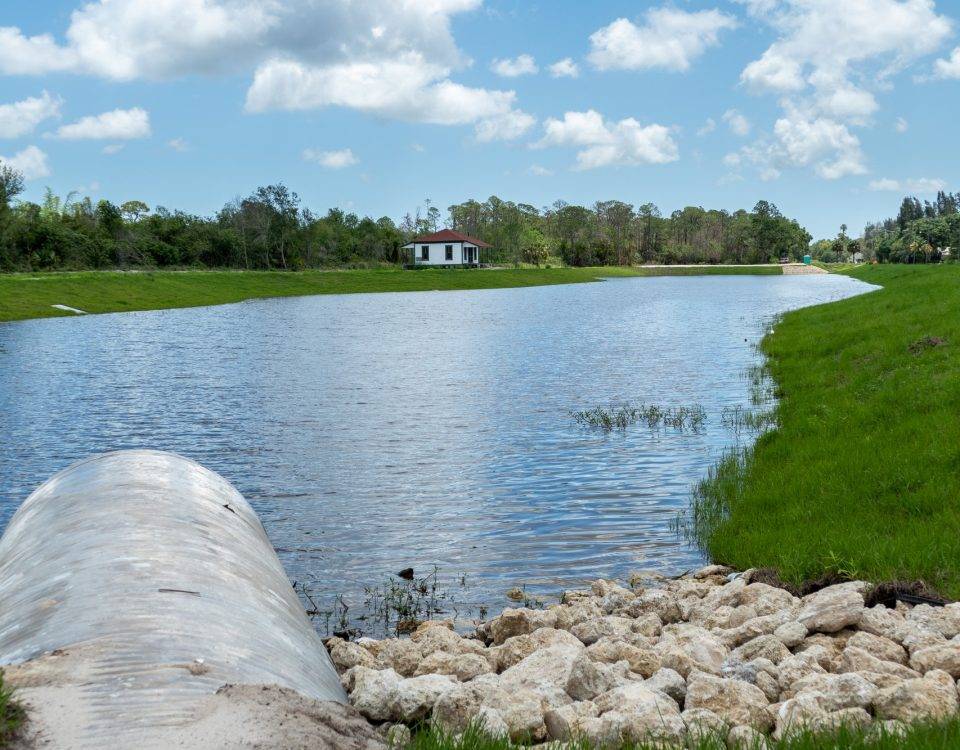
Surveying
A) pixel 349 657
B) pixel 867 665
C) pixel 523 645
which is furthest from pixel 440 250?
pixel 867 665

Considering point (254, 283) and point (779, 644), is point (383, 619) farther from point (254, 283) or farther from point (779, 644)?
point (254, 283)

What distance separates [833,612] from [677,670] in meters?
1.71

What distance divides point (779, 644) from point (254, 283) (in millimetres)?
89228

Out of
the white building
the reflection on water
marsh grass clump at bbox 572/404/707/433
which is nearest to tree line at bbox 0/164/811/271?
the white building

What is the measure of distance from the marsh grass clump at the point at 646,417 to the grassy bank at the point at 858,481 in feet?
6.91

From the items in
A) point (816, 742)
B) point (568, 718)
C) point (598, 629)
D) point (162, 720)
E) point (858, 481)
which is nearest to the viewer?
point (162, 720)

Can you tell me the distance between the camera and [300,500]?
15281 millimetres

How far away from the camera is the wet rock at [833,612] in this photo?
304 inches

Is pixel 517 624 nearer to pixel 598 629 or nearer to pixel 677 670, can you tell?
pixel 598 629

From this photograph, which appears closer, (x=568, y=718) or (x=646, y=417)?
(x=568, y=718)

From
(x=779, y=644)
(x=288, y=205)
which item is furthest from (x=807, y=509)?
(x=288, y=205)

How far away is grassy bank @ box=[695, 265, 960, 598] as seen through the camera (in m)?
9.87

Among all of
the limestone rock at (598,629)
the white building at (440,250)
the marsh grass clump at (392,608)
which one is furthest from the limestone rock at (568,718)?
the white building at (440,250)

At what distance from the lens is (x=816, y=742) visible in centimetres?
525
